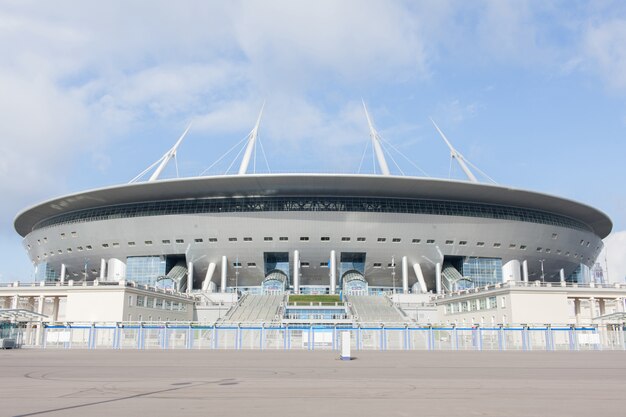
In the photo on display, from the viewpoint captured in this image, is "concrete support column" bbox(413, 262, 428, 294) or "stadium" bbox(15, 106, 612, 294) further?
"concrete support column" bbox(413, 262, 428, 294)

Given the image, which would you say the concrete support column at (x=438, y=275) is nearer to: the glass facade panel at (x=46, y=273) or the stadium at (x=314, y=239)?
the stadium at (x=314, y=239)

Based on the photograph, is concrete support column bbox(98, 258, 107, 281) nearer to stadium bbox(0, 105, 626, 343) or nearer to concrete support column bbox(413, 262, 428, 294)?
stadium bbox(0, 105, 626, 343)

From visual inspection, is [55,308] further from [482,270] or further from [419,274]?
[482,270]

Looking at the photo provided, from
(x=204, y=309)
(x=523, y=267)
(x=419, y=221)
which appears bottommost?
(x=204, y=309)

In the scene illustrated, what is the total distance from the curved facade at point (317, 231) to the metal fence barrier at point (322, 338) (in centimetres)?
2940

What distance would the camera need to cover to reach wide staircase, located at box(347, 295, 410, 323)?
54.7 meters

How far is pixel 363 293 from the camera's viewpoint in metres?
71.9

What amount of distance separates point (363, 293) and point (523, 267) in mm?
20974

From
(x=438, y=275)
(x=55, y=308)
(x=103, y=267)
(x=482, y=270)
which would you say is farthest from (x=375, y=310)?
(x=103, y=267)

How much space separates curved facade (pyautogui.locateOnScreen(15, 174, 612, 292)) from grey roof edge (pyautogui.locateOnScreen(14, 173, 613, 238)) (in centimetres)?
21
